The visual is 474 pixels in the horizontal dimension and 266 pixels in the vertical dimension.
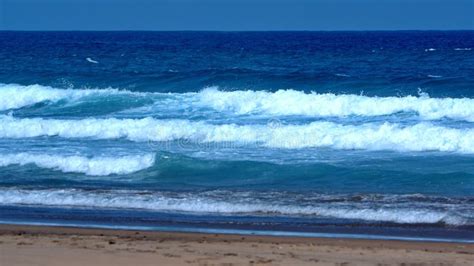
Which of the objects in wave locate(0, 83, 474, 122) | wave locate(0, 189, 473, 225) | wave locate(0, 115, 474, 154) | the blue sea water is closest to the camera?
wave locate(0, 189, 473, 225)

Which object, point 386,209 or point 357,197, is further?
point 357,197

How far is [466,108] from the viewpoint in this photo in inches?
829

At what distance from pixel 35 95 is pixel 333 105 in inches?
368

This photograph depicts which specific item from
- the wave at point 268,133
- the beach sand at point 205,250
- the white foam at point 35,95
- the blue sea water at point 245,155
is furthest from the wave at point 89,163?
the white foam at point 35,95

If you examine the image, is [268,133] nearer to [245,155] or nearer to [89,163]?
[245,155]

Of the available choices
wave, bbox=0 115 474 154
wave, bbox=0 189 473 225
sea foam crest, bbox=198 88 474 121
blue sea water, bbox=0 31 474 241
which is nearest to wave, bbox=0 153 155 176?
blue sea water, bbox=0 31 474 241

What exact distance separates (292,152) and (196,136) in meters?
2.91

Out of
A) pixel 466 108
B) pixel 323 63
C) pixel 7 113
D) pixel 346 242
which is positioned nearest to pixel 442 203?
pixel 346 242

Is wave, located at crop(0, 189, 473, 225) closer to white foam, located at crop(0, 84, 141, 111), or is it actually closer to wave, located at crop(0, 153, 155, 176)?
wave, located at crop(0, 153, 155, 176)

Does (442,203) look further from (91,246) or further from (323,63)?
(323,63)

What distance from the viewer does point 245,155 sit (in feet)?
51.5

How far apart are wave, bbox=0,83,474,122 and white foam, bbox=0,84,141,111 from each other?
0.10 ft

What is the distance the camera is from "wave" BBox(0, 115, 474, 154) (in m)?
16.7

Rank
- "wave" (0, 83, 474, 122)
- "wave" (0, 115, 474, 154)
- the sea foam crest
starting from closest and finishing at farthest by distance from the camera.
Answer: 1. "wave" (0, 115, 474, 154)
2. the sea foam crest
3. "wave" (0, 83, 474, 122)
